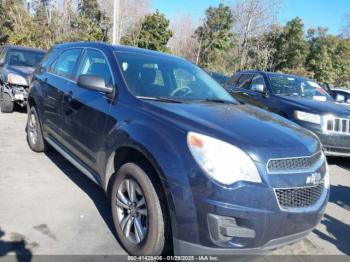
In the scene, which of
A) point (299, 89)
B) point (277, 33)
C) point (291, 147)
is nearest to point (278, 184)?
point (291, 147)

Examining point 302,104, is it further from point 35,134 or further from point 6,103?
point 6,103

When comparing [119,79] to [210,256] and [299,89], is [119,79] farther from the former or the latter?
[299,89]

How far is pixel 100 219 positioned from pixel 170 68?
1879 mm

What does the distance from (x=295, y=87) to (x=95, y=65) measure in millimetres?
5355

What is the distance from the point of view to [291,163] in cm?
310

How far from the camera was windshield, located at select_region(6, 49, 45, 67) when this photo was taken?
10383mm

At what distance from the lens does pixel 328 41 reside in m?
33.5

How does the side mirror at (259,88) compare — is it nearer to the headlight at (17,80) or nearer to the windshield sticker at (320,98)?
the windshield sticker at (320,98)

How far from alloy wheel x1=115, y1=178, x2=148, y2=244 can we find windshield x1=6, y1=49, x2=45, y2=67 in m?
7.90

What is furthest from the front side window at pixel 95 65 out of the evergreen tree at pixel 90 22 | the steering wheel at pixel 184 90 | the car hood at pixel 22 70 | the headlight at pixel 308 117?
the evergreen tree at pixel 90 22

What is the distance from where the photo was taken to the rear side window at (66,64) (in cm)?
508

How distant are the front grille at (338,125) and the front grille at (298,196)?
4157mm

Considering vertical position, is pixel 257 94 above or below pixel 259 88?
below

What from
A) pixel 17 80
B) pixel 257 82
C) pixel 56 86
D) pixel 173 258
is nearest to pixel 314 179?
pixel 173 258
